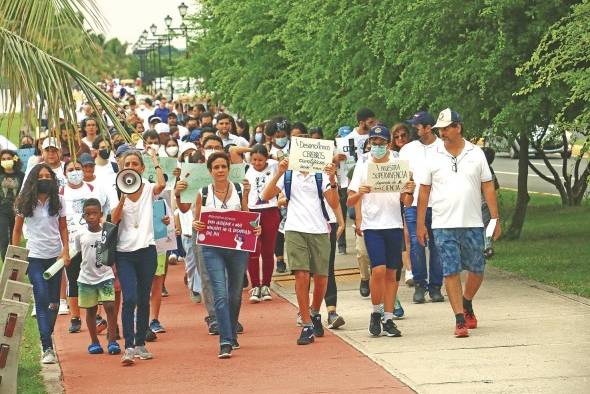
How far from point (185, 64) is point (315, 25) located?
22.0 m

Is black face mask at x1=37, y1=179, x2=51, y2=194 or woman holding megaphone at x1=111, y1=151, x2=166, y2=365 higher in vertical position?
black face mask at x1=37, y1=179, x2=51, y2=194

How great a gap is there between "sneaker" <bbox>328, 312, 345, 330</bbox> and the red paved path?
0.62 ft

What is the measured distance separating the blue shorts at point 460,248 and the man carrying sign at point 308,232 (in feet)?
3.24

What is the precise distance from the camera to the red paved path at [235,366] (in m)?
10.8

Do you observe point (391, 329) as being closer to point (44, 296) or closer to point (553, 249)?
point (44, 296)

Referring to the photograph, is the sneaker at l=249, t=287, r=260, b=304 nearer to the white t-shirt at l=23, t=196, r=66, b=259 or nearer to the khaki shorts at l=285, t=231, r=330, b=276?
the khaki shorts at l=285, t=231, r=330, b=276

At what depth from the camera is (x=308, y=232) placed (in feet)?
42.2

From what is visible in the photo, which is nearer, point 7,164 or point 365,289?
point 365,289

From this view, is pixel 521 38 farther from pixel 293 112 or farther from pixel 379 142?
pixel 293 112

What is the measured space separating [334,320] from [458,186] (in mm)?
1716

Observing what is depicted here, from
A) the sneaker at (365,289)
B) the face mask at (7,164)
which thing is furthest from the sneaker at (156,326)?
the face mask at (7,164)

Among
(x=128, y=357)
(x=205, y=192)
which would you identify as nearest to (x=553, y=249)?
(x=205, y=192)

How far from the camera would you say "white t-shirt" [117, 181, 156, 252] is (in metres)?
12.1

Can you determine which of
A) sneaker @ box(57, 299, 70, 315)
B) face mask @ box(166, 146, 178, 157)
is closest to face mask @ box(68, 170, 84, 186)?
sneaker @ box(57, 299, 70, 315)
